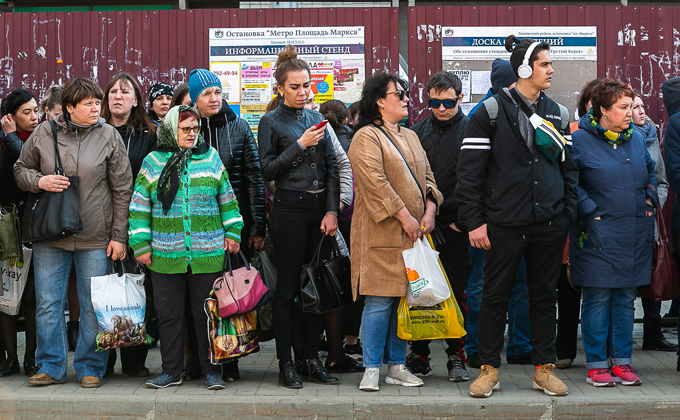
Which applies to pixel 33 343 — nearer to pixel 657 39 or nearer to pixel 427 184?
pixel 427 184

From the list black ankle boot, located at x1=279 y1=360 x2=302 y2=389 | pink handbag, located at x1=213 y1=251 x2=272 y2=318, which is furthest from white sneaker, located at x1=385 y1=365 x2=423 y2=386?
pink handbag, located at x1=213 y1=251 x2=272 y2=318

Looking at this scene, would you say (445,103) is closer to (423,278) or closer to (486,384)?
(423,278)

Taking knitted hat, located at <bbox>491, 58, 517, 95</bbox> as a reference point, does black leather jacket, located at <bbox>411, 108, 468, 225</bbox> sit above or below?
below

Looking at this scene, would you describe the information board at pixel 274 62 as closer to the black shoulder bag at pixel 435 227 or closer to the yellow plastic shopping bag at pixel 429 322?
the black shoulder bag at pixel 435 227

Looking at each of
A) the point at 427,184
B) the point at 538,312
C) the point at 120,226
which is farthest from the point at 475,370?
the point at 120,226

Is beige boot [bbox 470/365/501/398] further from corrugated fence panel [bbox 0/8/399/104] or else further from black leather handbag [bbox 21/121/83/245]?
corrugated fence panel [bbox 0/8/399/104]

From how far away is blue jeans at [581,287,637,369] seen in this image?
15.5 ft

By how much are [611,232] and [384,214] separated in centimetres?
156

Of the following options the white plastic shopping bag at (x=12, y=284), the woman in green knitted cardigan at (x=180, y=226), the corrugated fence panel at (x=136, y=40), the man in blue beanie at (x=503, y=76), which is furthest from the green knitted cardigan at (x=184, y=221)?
the corrugated fence panel at (x=136, y=40)

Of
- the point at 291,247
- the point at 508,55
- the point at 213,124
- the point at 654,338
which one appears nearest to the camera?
the point at 291,247

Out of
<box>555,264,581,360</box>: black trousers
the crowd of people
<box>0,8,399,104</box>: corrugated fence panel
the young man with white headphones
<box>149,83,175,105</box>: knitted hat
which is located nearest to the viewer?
the young man with white headphones

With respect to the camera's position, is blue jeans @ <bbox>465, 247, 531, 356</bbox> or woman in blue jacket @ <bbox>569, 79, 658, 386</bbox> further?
blue jeans @ <bbox>465, 247, 531, 356</bbox>

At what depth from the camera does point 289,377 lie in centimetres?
469

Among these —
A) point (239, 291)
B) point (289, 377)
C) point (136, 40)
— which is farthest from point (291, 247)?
point (136, 40)
